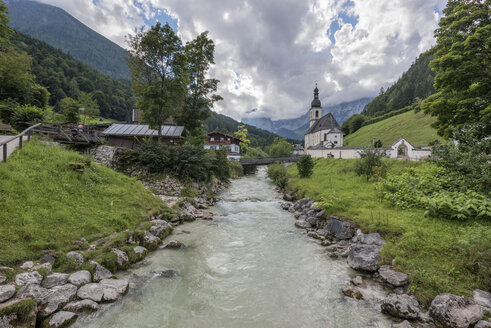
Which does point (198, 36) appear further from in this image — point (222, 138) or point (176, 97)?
point (222, 138)

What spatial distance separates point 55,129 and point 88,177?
12.5m

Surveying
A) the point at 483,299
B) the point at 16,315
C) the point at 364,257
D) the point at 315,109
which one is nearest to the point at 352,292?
the point at 364,257

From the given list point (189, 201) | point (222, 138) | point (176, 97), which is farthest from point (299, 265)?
point (222, 138)

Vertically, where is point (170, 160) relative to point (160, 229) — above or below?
above

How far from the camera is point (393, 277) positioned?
646 centimetres

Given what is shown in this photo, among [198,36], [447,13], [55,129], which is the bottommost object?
[55,129]

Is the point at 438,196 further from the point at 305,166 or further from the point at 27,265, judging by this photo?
the point at 305,166

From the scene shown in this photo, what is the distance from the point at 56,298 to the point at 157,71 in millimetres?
21598

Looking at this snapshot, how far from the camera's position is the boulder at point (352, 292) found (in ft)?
19.9

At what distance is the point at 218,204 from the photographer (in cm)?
1823

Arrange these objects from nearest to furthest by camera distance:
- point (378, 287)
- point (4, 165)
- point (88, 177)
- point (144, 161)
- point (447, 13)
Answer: point (378, 287) → point (4, 165) → point (88, 177) → point (447, 13) → point (144, 161)

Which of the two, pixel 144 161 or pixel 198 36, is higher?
pixel 198 36

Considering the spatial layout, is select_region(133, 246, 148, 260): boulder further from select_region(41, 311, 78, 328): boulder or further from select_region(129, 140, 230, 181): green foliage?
select_region(129, 140, 230, 181): green foliage

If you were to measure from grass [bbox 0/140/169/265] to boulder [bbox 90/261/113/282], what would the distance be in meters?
1.35
